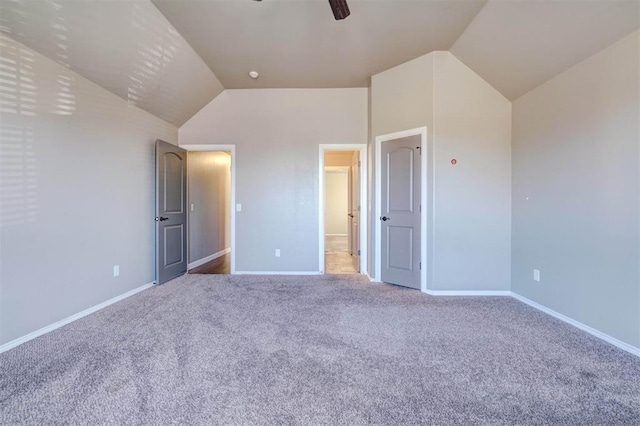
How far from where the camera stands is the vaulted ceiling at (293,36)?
6.95 ft

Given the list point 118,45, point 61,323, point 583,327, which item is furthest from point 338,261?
point 118,45

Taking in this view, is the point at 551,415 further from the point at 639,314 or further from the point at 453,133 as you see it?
the point at 453,133

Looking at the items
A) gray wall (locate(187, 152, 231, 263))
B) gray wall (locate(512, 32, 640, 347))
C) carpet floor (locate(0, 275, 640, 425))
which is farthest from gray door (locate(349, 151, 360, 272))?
gray wall (locate(187, 152, 231, 263))

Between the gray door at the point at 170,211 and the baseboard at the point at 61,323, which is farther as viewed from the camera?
the gray door at the point at 170,211

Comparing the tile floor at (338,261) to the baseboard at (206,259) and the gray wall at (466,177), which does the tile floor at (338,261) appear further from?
the baseboard at (206,259)

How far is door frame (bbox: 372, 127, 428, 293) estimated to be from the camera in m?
3.35

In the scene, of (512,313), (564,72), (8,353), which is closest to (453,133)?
(564,72)

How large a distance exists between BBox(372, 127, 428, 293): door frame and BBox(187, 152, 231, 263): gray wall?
3.21 metres

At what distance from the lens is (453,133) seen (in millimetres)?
3260

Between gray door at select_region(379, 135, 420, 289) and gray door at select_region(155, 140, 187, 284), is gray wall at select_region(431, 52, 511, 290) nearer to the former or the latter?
gray door at select_region(379, 135, 420, 289)

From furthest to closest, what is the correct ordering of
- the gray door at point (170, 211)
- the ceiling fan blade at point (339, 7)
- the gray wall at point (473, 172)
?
the gray door at point (170, 211), the gray wall at point (473, 172), the ceiling fan blade at point (339, 7)

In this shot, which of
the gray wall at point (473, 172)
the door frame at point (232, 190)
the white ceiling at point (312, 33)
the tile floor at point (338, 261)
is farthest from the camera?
the tile floor at point (338, 261)

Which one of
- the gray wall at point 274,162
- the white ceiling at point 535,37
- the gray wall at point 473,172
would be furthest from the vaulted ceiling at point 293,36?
the gray wall at point 274,162

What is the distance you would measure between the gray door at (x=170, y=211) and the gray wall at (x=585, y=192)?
452cm
